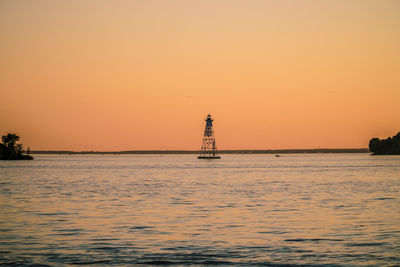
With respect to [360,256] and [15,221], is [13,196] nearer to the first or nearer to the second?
[15,221]

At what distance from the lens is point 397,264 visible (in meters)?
21.6

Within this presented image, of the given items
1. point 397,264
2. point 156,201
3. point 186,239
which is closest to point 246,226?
point 186,239

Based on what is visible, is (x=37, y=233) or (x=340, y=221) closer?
(x=37, y=233)

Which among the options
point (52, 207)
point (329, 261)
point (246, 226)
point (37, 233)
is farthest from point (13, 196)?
point (329, 261)

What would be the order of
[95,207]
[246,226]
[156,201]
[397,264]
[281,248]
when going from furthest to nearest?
1. [156,201]
2. [95,207]
3. [246,226]
4. [281,248]
5. [397,264]

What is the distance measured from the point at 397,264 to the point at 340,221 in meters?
13.1

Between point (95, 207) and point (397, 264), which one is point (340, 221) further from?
point (95, 207)

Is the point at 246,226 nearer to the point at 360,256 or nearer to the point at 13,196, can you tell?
the point at 360,256

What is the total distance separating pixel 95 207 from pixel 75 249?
19292 mm

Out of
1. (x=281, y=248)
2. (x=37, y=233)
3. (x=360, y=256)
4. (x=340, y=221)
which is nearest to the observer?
(x=360, y=256)

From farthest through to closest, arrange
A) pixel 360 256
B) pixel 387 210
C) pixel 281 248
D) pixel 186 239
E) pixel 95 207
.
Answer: pixel 95 207 < pixel 387 210 < pixel 186 239 < pixel 281 248 < pixel 360 256

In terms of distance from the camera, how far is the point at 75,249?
82.4 feet

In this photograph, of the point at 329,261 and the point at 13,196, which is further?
the point at 13,196

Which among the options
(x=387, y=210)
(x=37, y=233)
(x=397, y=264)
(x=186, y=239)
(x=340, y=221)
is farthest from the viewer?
(x=387, y=210)
